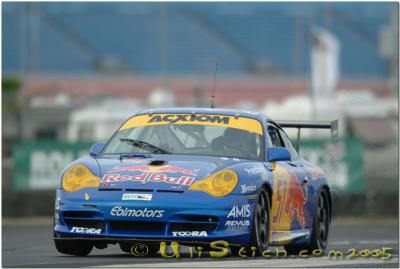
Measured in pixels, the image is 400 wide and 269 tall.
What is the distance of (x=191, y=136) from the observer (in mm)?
10914

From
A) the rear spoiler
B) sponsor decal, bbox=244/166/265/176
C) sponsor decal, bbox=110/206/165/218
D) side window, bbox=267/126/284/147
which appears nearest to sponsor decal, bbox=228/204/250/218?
sponsor decal, bbox=244/166/265/176

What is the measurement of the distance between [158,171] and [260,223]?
94 cm

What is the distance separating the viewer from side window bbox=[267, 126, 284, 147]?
38.0ft

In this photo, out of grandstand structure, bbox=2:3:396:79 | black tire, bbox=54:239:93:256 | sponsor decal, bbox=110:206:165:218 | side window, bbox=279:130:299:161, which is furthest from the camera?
grandstand structure, bbox=2:3:396:79

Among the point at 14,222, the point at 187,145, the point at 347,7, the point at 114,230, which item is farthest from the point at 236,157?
the point at 347,7

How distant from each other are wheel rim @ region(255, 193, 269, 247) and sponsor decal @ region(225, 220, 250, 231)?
0.94 feet

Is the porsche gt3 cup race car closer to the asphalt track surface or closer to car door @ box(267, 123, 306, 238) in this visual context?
car door @ box(267, 123, 306, 238)

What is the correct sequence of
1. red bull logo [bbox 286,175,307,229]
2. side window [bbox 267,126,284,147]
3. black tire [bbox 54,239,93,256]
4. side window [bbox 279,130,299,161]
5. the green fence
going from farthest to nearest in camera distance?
the green fence < side window [bbox 279,130,299,161] < side window [bbox 267,126,284,147] < red bull logo [bbox 286,175,307,229] < black tire [bbox 54,239,93,256]

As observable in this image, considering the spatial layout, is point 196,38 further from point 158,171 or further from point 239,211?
point 239,211

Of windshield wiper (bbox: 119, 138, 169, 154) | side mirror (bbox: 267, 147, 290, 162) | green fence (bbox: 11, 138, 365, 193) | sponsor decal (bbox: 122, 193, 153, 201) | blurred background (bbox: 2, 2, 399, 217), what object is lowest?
green fence (bbox: 11, 138, 365, 193)

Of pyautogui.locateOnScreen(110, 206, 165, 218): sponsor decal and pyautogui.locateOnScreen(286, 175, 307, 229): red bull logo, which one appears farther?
pyautogui.locateOnScreen(286, 175, 307, 229): red bull logo

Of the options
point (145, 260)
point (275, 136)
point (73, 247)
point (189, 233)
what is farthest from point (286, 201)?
point (73, 247)

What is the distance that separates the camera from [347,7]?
7381cm

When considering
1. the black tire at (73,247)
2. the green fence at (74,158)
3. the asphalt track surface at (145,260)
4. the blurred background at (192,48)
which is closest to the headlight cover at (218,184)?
the asphalt track surface at (145,260)
